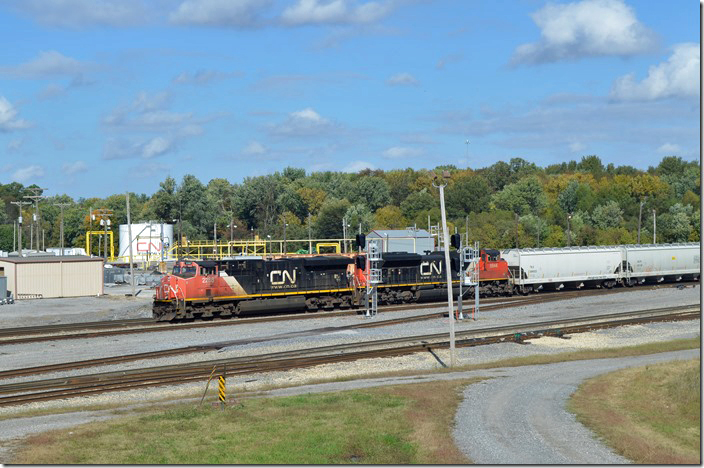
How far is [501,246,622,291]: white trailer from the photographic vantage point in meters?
61.9

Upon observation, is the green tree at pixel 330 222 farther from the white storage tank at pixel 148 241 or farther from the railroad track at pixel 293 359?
the railroad track at pixel 293 359

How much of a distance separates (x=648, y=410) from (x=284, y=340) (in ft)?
63.9

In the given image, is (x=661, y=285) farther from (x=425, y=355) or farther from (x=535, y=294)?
(x=425, y=355)

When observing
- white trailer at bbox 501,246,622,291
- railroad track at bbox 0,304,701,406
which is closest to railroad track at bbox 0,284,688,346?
white trailer at bbox 501,246,622,291

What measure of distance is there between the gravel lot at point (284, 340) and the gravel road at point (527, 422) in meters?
5.85

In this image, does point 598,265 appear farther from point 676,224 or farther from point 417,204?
point 417,204

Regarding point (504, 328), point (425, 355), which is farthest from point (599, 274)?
point (425, 355)

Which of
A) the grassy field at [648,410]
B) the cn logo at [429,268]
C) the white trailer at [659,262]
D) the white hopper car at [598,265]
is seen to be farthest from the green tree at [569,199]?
the grassy field at [648,410]

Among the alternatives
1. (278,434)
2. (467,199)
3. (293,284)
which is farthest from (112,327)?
(467,199)

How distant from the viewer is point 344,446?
18.5 m

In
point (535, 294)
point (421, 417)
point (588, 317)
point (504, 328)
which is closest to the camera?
point (421, 417)

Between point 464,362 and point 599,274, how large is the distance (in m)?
36.0

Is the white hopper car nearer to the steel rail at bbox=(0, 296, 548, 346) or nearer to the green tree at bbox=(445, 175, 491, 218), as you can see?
the steel rail at bbox=(0, 296, 548, 346)

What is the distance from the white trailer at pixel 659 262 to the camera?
67.5 meters
